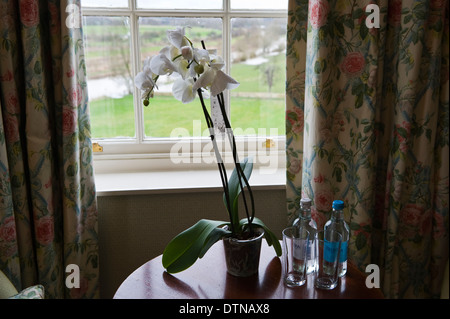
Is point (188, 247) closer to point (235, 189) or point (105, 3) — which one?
point (235, 189)

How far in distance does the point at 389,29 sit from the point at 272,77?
52 centimetres

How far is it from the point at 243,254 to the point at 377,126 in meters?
0.75

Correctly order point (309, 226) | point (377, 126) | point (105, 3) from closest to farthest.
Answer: point (309, 226), point (377, 126), point (105, 3)

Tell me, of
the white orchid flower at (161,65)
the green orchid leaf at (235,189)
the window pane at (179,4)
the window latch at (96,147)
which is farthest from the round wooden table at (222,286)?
the window pane at (179,4)

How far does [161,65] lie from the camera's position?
1.02 metres

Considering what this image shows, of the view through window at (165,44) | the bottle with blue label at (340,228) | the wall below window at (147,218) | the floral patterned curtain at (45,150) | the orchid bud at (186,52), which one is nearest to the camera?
the orchid bud at (186,52)

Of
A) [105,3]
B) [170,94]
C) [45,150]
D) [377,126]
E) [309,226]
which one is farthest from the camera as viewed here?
[170,94]

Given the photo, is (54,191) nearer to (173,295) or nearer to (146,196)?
(146,196)

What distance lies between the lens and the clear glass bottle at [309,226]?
1079 millimetres

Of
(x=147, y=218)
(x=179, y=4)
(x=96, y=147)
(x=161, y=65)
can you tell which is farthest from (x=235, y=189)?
(x=179, y=4)

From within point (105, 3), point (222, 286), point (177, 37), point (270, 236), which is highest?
point (105, 3)

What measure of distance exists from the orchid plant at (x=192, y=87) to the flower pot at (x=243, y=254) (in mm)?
33

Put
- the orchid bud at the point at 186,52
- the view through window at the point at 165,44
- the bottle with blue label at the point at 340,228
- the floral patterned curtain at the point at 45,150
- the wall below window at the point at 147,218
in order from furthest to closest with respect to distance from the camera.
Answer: the view through window at the point at 165,44, the wall below window at the point at 147,218, the floral patterned curtain at the point at 45,150, the bottle with blue label at the point at 340,228, the orchid bud at the point at 186,52

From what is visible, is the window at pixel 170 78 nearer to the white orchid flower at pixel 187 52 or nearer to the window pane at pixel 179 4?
the window pane at pixel 179 4
